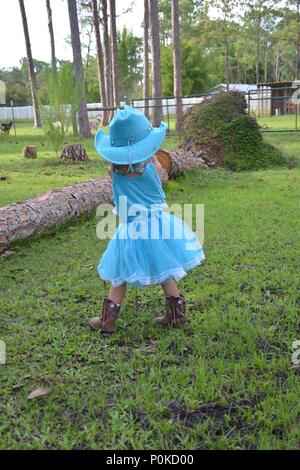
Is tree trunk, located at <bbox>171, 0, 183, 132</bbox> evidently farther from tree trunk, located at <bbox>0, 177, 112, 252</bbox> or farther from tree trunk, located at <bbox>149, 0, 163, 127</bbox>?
tree trunk, located at <bbox>0, 177, 112, 252</bbox>

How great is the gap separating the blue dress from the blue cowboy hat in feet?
0.46

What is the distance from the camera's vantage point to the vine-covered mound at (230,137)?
10.8m

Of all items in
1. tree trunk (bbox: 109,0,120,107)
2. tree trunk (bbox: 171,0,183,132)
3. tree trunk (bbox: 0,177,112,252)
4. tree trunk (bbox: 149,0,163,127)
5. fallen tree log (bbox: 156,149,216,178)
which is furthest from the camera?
tree trunk (bbox: 109,0,120,107)

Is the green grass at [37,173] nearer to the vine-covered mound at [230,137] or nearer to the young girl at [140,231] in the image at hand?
the vine-covered mound at [230,137]

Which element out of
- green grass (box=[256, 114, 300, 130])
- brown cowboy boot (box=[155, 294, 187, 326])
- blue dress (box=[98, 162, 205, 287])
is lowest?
brown cowboy boot (box=[155, 294, 187, 326])

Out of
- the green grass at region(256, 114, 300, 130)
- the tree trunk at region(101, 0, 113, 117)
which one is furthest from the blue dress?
the tree trunk at region(101, 0, 113, 117)

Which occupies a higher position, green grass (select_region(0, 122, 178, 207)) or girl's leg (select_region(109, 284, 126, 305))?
girl's leg (select_region(109, 284, 126, 305))

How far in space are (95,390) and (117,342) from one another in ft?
1.97

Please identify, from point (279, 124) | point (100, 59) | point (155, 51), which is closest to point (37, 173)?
point (155, 51)

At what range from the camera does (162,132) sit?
3348 millimetres

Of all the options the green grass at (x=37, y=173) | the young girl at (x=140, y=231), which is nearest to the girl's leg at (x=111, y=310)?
the young girl at (x=140, y=231)

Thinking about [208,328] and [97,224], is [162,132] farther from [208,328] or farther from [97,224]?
[97,224]

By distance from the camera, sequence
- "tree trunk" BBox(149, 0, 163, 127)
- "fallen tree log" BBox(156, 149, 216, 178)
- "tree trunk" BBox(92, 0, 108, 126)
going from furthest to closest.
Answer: "tree trunk" BBox(92, 0, 108, 126), "tree trunk" BBox(149, 0, 163, 127), "fallen tree log" BBox(156, 149, 216, 178)

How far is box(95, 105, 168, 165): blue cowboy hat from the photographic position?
322 cm
